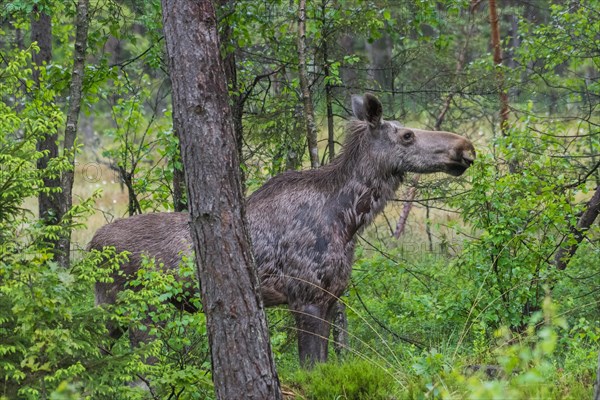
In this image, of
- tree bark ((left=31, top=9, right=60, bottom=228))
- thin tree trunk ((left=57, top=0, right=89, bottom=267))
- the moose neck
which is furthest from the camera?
tree bark ((left=31, top=9, right=60, bottom=228))

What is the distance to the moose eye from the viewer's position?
9.29 metres

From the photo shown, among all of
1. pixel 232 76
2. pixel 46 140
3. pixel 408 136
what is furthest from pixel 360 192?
pixel 46 140

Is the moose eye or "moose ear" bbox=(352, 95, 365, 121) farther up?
"moose ear" bbox=(352, 95, 365, 121)

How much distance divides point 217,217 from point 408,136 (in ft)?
13.6

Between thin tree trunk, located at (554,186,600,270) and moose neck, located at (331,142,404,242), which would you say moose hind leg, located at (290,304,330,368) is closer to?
moose neck, located at (331,142,404,242)

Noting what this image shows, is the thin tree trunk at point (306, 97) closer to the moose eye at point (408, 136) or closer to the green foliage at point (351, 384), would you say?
the moose eye at point (408, 136)

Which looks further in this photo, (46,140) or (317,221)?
(46,140)

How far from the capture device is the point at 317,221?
883 centimetres

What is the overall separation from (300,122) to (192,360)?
532cm

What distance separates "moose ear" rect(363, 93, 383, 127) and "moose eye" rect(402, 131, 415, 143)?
12.2 inches

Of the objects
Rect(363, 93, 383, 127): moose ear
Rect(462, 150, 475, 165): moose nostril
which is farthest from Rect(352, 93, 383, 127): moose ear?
Rect(462, 150, 475, 165): moose nostril

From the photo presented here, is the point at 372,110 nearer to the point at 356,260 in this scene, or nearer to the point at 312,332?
the point at 356,260

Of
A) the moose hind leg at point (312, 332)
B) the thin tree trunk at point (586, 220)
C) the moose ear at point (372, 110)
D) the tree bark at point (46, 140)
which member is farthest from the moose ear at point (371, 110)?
the tree bark at point (46, 140)

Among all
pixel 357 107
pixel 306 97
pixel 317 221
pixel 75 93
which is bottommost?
pixel 317 221
